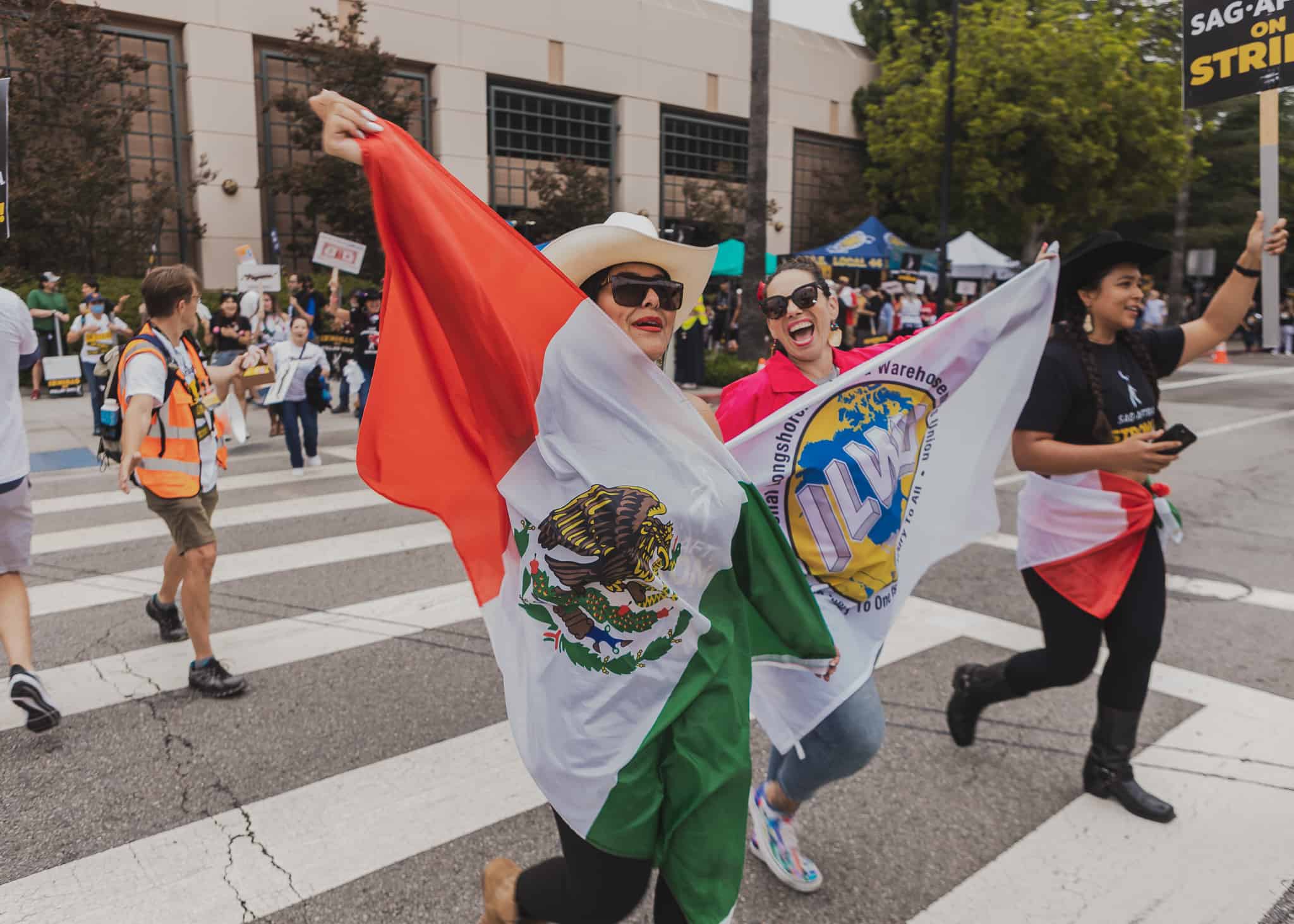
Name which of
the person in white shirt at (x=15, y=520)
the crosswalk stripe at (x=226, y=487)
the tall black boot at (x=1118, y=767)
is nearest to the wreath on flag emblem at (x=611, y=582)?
the tall black boot at (x=1118, y=767)

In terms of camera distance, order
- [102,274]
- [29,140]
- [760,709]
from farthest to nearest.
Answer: [102,274]
[29,140]
[760,709]

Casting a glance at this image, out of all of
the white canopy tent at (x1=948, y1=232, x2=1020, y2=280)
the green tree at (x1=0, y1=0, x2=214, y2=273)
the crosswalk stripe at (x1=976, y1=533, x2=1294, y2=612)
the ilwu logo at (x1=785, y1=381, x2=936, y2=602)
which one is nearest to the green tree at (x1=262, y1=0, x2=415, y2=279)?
the green tree at (x1=0, y1=0, x2=214, y2=273)

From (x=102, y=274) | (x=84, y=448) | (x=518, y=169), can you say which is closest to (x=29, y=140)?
(x=102, y=274)

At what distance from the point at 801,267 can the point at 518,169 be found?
2526cm

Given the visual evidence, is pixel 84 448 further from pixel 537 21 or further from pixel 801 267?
pixel 537 21

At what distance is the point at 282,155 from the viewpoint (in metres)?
23.7

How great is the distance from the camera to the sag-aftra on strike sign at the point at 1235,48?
3.80 m

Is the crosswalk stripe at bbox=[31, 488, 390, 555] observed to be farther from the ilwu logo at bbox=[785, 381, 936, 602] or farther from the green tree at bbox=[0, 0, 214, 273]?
the green tree at bbox=[0, 0, 214, 273]

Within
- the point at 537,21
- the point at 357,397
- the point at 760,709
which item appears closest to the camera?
the point at 760,709

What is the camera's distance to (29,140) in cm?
1711

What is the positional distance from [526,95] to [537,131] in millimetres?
979

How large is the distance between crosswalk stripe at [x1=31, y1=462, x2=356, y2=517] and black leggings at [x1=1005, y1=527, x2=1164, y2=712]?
7298mm

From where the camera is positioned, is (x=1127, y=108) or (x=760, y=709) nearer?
(x=760, y=709)

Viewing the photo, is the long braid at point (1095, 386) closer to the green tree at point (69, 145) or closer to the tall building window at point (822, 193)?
the green tree at point (69, 145)
